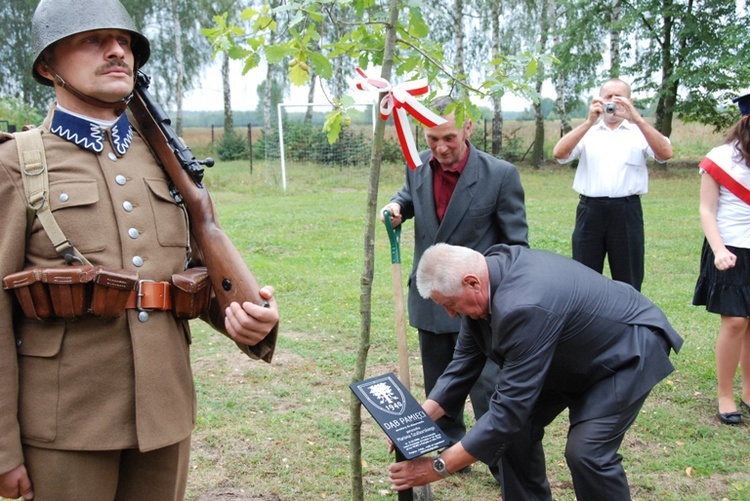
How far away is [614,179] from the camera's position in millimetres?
5215

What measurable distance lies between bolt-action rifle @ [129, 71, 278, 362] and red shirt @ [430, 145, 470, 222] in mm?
1775

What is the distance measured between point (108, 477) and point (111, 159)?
37.1 inches

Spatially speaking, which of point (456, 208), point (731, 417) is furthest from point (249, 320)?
point (731, 417)

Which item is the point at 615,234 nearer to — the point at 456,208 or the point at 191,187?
the point at 456,208

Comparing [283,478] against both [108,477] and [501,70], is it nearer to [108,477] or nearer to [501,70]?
[108,477]

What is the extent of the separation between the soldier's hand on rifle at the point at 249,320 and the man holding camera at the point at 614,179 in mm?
3718

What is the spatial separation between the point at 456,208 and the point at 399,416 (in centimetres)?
128

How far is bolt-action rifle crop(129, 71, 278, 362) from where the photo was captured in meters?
2.22

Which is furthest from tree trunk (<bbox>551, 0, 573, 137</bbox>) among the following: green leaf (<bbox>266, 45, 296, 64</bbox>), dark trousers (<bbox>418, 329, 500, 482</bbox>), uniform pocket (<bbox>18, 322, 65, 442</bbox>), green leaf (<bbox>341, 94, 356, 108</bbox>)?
→ uniform pocket (<bbox>18, 322, 65, 442</bbox>)

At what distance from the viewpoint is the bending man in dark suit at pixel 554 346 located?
2.79 meters

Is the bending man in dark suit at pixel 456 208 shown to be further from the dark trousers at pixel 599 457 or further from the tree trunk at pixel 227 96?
the tree trunk at pixel 227 96

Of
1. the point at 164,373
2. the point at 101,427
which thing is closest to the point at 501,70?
the point at 164,373

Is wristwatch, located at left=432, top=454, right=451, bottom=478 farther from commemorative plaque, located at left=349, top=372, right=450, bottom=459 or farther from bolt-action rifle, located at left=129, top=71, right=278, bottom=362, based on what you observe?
bolt-action rifle, located at left=129, top=71, right=278, bottom=362

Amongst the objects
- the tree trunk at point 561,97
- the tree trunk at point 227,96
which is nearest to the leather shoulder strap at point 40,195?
the tree trunk at point 561,97
